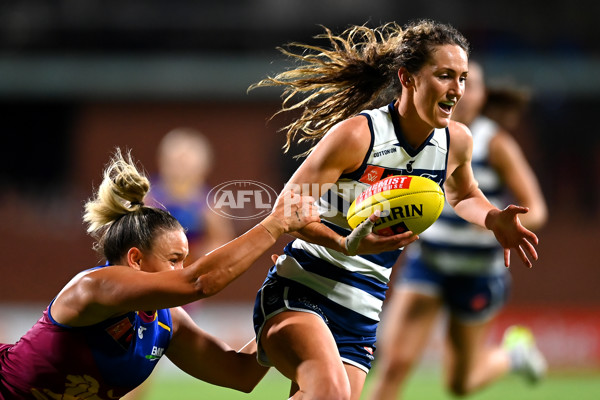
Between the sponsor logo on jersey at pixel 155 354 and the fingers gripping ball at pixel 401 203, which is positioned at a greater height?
the fingers gripping ball at pixel 401 203

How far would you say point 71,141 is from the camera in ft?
51.0

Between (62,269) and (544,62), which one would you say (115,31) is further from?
(544,62)

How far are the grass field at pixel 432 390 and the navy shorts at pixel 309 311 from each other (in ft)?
11.5

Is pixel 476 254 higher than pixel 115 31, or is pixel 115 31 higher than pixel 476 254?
pixel 115 31

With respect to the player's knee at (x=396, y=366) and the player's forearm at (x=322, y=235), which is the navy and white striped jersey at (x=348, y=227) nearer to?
the player's forearm at (x=322, y=235)

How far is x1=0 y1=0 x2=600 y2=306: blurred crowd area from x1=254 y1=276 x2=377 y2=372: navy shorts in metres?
11.2

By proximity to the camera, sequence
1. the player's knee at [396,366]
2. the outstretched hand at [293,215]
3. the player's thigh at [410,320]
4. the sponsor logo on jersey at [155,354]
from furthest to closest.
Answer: the player's thigh at [410,320] < the player's knee at [396,366] < the sponsor logo on jersey at [155,354] < the outstretched hand at [293,215]

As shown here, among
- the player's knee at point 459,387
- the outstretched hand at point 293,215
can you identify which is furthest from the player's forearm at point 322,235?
the player's knee at point 459,387

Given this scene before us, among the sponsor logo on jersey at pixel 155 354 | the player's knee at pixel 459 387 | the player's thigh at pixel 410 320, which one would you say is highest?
the sponsor logo on jersey at pixel 155 354

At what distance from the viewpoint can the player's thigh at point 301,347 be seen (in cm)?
340

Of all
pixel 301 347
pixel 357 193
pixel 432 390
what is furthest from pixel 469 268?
pixel 301 347

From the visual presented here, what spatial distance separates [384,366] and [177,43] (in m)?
11.3

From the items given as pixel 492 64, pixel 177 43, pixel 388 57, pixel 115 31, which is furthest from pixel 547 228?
pixel 388 57

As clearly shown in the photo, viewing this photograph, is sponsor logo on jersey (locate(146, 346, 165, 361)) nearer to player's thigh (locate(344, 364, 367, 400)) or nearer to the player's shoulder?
player's thigh (locate(344, 364, 367, 400))
